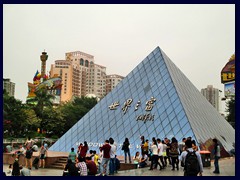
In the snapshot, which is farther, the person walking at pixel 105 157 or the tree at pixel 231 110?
the tree at pixel 231 110

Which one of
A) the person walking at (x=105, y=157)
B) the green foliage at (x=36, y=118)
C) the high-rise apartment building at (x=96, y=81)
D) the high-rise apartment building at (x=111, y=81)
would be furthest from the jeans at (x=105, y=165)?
the high-rise apartment building at (x=111, y=81)

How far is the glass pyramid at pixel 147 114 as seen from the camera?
1745 centimetres

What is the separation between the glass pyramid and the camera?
17.5 metres

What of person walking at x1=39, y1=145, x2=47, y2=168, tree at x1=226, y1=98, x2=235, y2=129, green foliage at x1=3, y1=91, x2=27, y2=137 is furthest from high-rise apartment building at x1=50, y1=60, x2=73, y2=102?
person walking at x1=39, y1=145, x2=47, y2=168

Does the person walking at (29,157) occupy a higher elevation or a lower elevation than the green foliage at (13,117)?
lower

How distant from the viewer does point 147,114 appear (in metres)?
19.0

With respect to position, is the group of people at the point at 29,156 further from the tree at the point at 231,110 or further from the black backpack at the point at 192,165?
the tree at the point at 231,110

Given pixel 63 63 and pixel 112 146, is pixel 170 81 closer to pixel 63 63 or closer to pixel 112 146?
pixel 112 146

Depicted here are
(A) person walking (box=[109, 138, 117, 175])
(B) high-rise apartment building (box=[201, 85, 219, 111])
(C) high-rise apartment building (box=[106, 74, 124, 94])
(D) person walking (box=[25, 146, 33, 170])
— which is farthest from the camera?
(C) high-rise apartment building (box=[106, 74, 124, 94])

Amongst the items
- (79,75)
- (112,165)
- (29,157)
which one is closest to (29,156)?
(29,157)

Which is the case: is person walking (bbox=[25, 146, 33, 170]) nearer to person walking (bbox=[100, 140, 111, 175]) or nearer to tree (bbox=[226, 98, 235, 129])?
person walking (bbox=[100, 140, 111, 175])

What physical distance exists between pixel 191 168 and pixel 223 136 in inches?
574

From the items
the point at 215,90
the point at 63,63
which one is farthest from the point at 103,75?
the point at 215,90

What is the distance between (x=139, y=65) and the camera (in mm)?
23453
